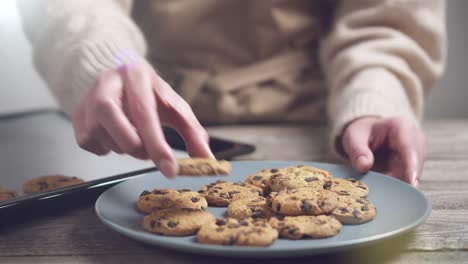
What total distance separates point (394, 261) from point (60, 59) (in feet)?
2.00

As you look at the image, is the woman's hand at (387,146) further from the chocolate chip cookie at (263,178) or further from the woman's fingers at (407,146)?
the chocolate chip cookie at (263,178)

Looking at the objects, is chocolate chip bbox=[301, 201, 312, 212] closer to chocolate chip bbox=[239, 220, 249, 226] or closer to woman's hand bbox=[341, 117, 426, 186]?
chocolate chip bbox=[239, 220, 249, 226]

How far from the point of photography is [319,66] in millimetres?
1280

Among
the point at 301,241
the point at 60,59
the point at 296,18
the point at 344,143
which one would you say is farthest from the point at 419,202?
the point at 296,18

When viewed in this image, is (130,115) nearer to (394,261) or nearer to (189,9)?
(394,261)

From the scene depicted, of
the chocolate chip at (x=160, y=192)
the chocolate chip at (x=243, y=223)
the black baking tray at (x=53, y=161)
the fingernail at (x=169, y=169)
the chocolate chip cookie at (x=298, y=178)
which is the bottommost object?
the black baking tray at (x=53, y=161)

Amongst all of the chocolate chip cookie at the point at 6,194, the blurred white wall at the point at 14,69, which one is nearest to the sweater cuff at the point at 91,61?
the chocolate chip cookie at the point at 6,194

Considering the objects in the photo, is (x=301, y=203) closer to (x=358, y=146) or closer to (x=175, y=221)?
(x=175, y=221)

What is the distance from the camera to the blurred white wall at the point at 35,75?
1.83 meters

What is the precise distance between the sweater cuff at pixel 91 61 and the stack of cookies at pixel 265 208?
0.24m

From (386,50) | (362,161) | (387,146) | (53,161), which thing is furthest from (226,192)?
(386,50)

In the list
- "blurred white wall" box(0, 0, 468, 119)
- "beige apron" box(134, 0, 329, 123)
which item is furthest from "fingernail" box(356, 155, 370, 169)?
"blurred white wall" box(0, 0, 468, 119)

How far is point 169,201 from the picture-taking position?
594 mm

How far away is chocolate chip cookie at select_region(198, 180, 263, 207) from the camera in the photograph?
0.62 metres
